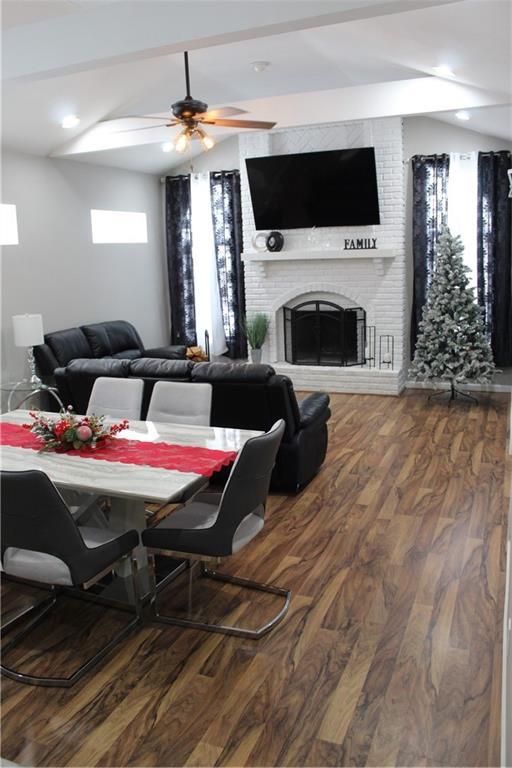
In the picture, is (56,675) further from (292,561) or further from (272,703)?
(292,561)

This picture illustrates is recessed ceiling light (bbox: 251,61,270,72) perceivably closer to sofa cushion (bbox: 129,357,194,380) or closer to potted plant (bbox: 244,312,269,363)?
potted plant (bbox: 244,312,269,363)

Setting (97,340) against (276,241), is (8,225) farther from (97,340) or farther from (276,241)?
(276,241)

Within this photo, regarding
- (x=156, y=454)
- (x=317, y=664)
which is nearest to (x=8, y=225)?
(x=156, y=454)

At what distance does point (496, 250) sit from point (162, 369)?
4.56 m

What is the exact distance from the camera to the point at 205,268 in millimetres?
9203

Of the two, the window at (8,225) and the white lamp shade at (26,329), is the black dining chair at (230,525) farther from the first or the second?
the window at (8,225)

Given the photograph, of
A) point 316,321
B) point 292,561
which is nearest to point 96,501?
point 292,561

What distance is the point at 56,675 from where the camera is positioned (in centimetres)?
281

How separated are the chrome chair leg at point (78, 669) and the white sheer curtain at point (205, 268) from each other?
6.15m

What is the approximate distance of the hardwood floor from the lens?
2.38 meters

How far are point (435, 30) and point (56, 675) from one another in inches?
173

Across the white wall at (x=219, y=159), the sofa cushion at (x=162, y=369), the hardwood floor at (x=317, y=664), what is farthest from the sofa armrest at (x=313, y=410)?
the white wall at (x=219, y=159)

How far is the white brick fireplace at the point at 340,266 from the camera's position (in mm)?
7668

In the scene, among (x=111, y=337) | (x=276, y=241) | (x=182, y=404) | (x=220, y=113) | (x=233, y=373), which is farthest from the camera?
(x=276, y=241)
